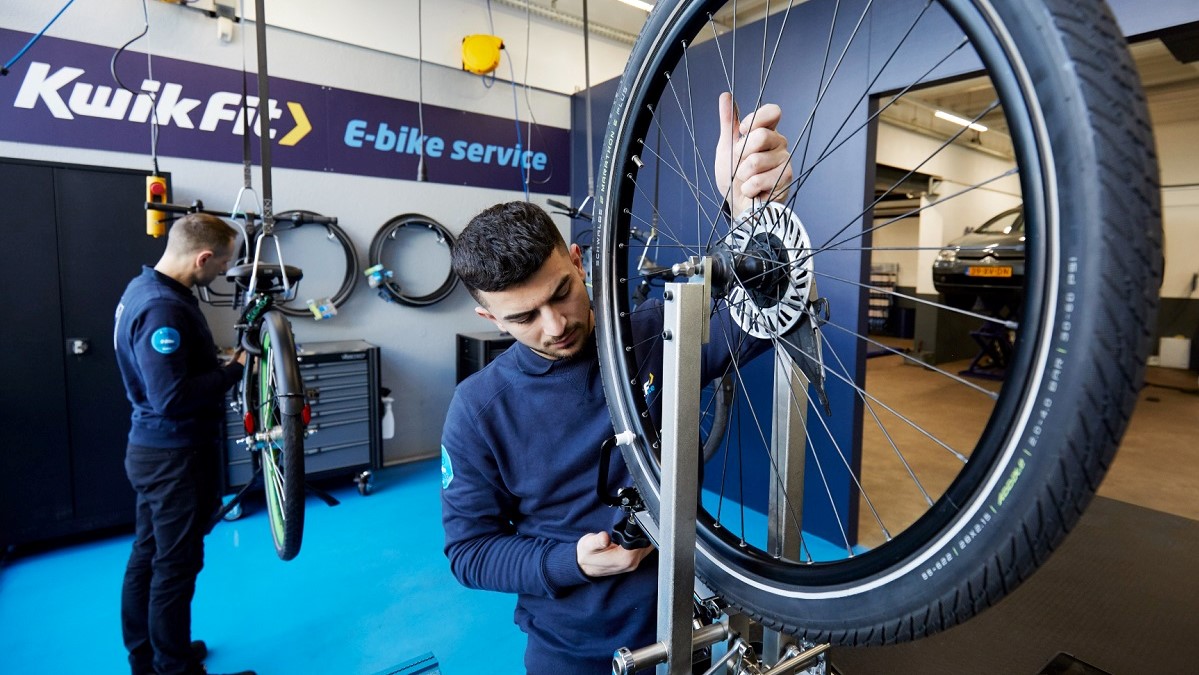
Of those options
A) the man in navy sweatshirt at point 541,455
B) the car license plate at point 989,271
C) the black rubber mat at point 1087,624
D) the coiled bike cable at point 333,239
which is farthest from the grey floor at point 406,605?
the car license plate at point 989,271

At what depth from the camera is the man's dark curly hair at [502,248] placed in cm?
91

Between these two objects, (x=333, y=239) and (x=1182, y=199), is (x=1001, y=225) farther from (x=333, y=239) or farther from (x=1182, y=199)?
(x=333, y=239)

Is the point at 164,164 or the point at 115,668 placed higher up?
the point at 164,164

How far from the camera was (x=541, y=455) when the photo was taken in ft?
3.35

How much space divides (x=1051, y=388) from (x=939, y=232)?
359 inches

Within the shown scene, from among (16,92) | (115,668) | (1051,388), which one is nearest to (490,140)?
(16,92)

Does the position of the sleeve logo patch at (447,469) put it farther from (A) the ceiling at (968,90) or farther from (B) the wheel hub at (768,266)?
(A) the ceiling at (968,90)

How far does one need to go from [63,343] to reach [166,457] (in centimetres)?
127

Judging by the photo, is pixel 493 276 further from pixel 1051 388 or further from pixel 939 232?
pixel 939 232

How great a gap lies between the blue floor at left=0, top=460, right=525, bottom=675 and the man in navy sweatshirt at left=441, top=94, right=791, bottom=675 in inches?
43.7

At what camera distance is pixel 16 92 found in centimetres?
262

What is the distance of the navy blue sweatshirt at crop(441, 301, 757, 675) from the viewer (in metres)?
1.00

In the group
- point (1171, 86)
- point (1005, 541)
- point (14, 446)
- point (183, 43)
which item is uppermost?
point (1171, 86)

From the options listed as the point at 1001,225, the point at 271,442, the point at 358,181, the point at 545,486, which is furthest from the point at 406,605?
the point at 1001,225
